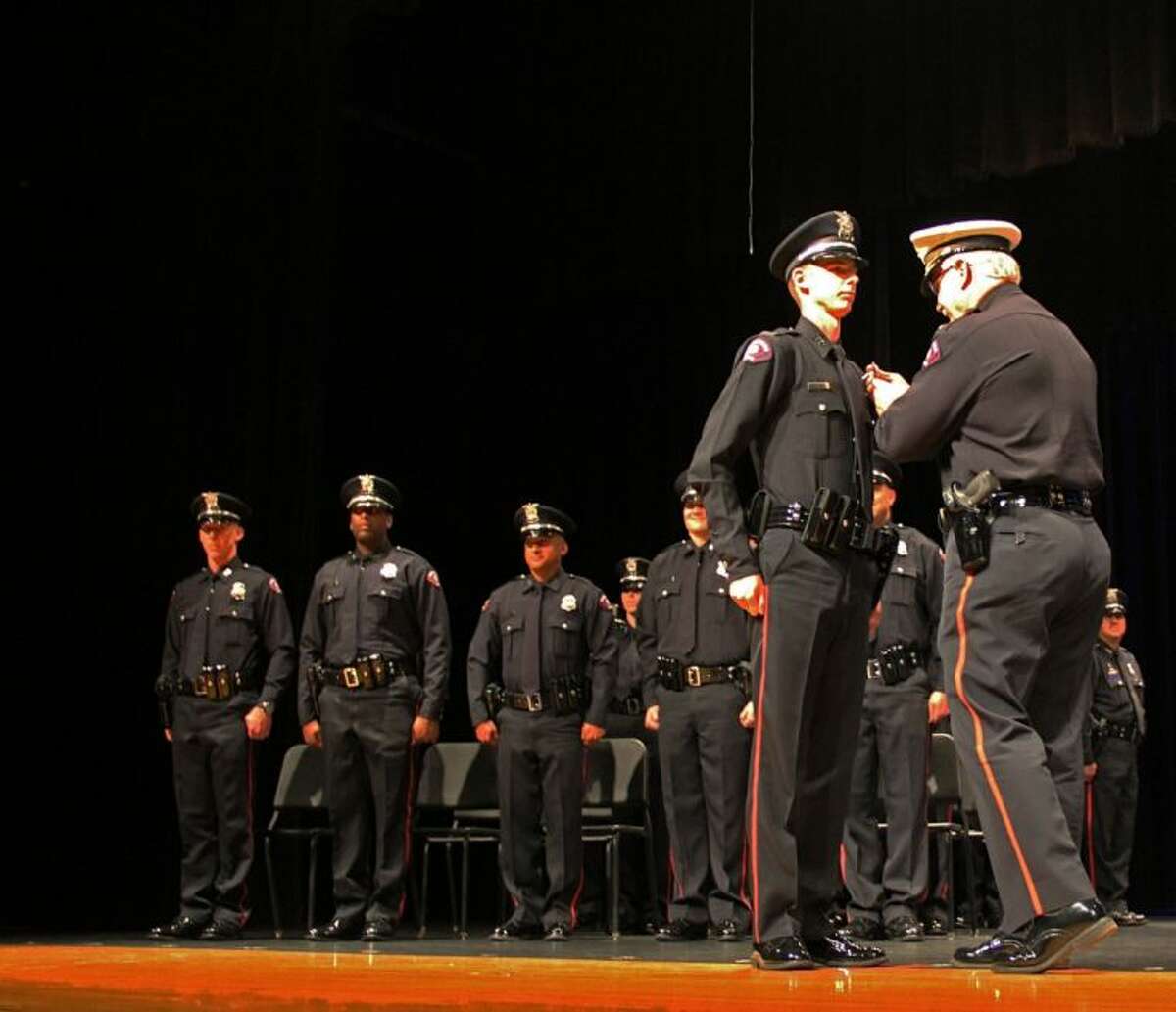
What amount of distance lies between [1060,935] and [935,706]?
3522 millimetres

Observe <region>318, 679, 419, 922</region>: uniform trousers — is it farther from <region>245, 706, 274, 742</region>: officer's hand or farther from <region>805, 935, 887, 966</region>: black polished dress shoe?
<region>805, 935, 887, 966</region>: black polished dress shoe

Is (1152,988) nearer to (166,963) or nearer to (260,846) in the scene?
(166,963)

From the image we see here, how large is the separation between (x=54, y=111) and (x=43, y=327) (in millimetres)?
1070

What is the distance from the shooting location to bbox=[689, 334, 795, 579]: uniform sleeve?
406 cm

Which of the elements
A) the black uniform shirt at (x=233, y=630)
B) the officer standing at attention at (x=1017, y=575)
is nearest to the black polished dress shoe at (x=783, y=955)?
the officer standing at attention at (x=1017, y=575)

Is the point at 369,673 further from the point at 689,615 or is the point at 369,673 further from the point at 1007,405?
the point at 1007,405

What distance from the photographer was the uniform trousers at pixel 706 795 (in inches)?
267

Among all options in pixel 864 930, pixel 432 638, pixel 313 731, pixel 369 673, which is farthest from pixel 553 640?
pixel 864 930

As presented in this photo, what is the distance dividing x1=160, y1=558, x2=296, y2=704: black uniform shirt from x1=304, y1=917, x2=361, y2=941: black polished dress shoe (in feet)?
3.13

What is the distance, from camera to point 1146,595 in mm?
10102

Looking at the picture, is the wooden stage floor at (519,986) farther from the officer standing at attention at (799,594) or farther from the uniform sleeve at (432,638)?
the uniform sleeve at (432,638)

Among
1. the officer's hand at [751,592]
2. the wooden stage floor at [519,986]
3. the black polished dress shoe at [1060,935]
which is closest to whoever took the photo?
the wooden stage floor at [519,986]

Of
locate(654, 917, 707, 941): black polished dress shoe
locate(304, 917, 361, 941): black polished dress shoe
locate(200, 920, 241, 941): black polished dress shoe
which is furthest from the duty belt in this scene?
locate(654, 917, 707, 941): black polished dress shoe

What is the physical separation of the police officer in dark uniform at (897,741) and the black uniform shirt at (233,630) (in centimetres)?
239
